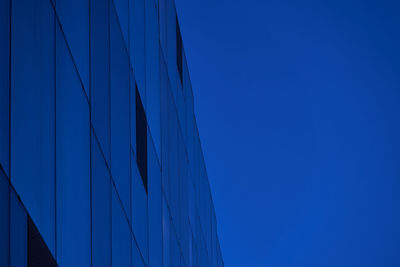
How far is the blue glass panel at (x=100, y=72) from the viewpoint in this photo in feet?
40.8

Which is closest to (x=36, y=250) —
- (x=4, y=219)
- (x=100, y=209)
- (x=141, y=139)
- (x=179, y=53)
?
(x=4, y=219)

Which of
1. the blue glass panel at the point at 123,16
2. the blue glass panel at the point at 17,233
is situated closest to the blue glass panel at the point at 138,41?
the blue glass panel at the point at 123,16

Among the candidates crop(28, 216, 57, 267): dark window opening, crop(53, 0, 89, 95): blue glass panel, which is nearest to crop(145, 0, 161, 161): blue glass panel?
crop(53, 0, 89, 95): blue glass panel

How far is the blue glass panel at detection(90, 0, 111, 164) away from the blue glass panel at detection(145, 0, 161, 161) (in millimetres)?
5777

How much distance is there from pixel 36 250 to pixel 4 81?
238 centimetres

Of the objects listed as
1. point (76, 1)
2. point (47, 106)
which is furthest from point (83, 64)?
point (47, 106)

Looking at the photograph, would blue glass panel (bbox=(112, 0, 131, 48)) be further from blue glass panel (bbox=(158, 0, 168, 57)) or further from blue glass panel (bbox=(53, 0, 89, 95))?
blue glass panel (bbox=(158, 0, 168, 57))

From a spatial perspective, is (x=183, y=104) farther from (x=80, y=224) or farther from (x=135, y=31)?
(x=80, y=224)

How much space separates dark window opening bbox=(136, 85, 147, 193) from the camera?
58.7 feet

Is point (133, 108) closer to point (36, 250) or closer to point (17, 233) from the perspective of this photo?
point (36, 250)

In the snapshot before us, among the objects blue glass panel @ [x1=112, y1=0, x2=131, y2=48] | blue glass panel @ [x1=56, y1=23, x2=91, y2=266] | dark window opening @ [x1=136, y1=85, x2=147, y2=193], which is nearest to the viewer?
A: blue glass panel @ [x1=56, y1=23, x2=91, y2=266]

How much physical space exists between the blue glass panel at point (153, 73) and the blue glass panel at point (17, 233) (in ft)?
38.7

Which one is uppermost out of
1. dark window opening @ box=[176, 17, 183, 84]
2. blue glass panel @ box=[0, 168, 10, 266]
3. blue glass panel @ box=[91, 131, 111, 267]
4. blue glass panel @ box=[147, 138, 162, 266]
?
dark window opening @ box=[176, 17, 183, 84]

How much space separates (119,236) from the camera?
14.9 metres
